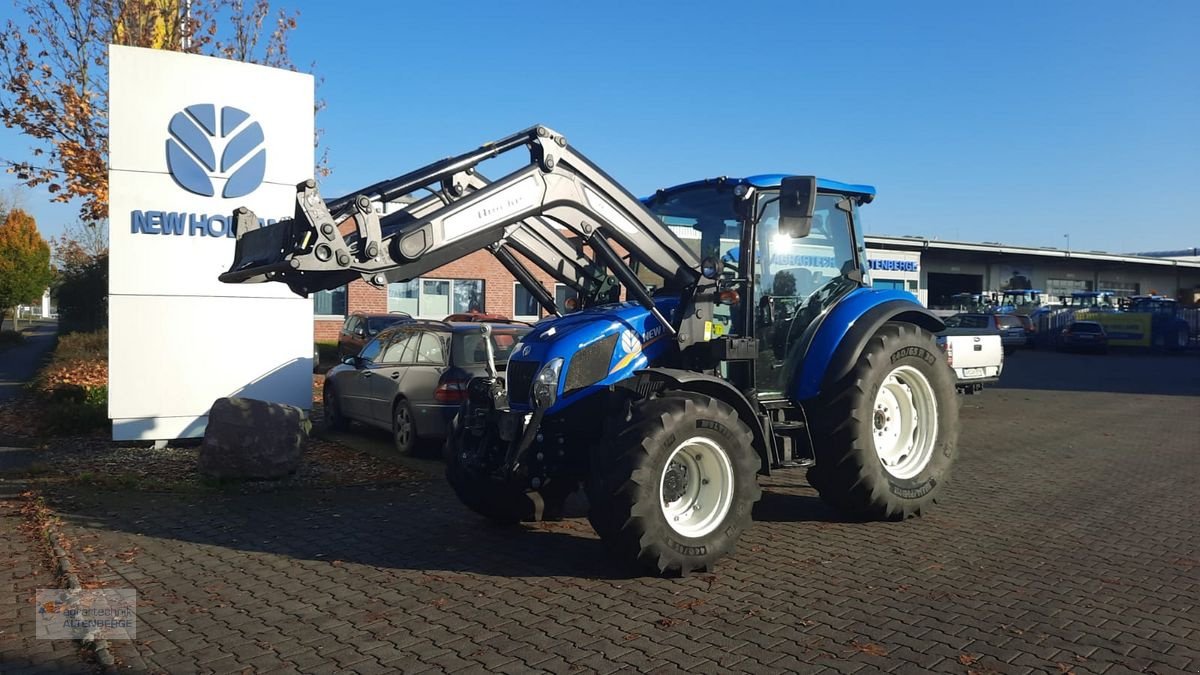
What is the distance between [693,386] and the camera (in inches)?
239

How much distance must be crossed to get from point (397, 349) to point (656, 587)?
21.6 feet

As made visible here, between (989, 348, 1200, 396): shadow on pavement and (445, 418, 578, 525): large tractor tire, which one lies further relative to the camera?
(989, 348, 1200, 396): shadow on pavement

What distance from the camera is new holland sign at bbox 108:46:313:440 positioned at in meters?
10.3

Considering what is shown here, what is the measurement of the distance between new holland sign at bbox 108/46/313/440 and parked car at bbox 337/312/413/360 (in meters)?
10.7

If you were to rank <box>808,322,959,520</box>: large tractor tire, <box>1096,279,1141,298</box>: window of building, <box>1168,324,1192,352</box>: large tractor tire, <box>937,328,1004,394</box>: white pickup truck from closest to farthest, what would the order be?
<box>808,322,959,520</box>: large tractor tire → <box>937,328,1004,394</box>: white pickup truck → <box>1168,324,1192,352</box>: large tractor tire → <box>1096,279,1141,298</box>: window of building

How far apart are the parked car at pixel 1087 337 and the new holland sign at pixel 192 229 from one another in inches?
1292

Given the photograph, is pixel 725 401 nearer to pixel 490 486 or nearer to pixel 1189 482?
pixel 490 486

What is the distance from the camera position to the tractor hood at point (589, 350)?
610 cm

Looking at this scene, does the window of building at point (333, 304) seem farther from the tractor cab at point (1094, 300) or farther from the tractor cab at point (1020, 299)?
the tractor cab at point (1094, 300)

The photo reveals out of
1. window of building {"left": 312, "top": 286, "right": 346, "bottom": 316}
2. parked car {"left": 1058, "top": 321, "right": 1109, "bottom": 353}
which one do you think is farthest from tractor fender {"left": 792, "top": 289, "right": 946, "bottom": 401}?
Result: parked car {"left": 1058, "top": 321, "right": 1109, "bottom": 353}

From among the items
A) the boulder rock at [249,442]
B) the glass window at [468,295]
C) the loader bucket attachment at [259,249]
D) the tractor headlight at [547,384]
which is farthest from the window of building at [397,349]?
the glass window at [468,295]

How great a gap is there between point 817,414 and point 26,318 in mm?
88708

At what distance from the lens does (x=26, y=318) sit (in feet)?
259

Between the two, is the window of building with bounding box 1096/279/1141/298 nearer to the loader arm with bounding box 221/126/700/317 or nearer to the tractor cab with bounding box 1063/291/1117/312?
the tractor cab with bounding box 1063/291/1117/312
